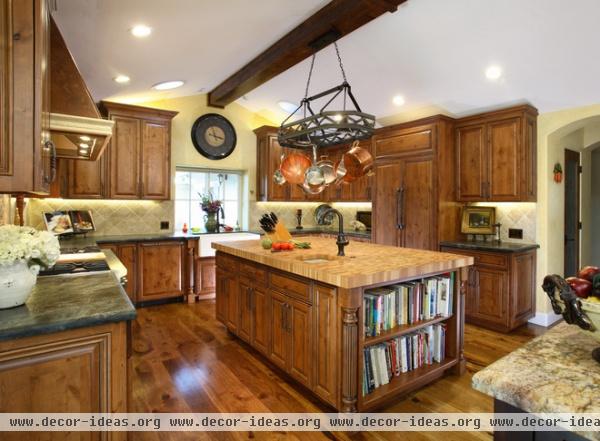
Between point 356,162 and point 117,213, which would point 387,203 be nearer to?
point 356,162

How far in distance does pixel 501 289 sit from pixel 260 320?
2658mm

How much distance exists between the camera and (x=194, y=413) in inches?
86.5

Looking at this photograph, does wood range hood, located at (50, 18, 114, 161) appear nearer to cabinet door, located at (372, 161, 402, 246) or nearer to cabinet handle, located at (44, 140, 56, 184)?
cabinet handle, located at (44, 140, 56, 184)

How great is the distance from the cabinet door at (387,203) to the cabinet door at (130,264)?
3369 millimetres

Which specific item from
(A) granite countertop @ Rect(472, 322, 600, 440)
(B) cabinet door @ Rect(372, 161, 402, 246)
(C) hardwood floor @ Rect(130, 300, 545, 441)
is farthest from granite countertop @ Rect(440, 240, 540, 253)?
(A) granite countertop @ Rect(472, 322, 600, 440)

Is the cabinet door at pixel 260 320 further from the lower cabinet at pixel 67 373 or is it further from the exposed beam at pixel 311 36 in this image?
the exposed beam at pixel 311 36

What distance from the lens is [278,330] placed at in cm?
257

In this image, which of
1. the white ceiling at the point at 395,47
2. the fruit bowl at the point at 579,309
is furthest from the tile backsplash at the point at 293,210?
the fruit bowl at the point at 579,309

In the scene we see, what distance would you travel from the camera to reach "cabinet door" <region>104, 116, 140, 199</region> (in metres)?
4.42

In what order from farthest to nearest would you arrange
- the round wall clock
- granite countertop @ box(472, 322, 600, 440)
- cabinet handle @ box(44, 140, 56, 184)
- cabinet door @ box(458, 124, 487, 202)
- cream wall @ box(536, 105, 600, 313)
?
the round wall clock < cabinet door @ box(458, 124, 487, 202) < cream wall @ box(536, 105, 600, 313) < cabinet handle @ box(44, 140, 56, 184) < granite countertop @ box(472, 322, 600, 440)

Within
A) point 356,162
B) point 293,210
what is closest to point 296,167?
point 356,162

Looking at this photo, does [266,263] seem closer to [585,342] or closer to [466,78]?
[585,342]

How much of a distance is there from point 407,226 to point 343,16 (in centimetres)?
279

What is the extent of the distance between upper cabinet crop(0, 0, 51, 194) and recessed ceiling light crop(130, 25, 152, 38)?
1.42 meters
